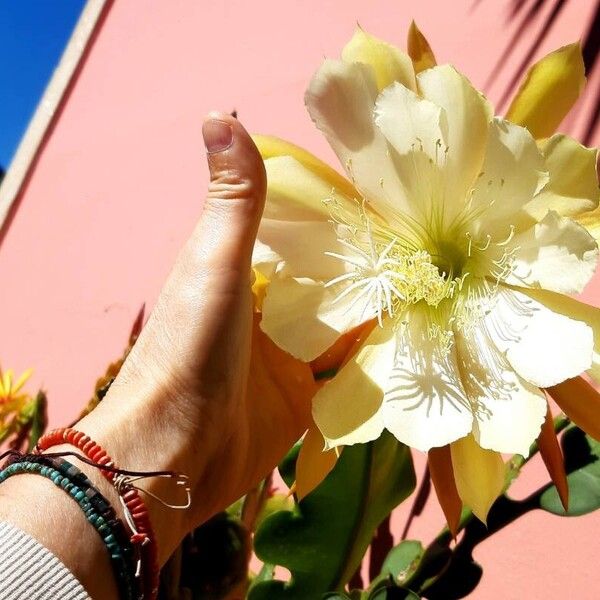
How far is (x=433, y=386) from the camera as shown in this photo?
50cm

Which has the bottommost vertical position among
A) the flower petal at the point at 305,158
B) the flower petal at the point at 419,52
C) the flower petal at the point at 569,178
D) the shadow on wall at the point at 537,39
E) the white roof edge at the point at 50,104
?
the white roof edge at the point at 50,104

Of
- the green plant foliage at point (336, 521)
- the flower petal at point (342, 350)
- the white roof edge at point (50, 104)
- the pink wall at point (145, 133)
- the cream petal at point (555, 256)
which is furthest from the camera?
the white roof edge at point (50, 104)

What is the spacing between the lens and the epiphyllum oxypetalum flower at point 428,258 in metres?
0.45

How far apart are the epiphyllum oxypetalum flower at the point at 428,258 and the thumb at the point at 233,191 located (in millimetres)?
15

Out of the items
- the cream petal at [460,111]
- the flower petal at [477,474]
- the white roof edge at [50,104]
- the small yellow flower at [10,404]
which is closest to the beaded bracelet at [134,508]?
the flower petal at [477,474]

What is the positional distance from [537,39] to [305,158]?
26.1 inches

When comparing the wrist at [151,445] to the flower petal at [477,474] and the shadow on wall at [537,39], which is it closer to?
the flower petal at [477,474]

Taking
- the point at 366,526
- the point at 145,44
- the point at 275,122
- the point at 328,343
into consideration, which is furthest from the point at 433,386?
the point at 145,44

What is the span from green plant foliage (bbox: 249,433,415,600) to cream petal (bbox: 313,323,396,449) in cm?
15

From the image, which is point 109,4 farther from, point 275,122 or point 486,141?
point 486,141

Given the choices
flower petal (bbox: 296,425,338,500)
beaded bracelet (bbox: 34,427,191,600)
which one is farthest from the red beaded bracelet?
flower petal (bbox: 296,425,338,500)

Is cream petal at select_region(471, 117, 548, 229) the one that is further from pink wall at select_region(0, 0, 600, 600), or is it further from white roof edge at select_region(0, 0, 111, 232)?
white roof edge at select_region(0, 0, 111, 232)

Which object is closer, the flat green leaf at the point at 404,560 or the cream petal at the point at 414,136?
the cream petal at the point at 414,136

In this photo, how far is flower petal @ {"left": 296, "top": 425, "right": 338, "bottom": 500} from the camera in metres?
0.52
